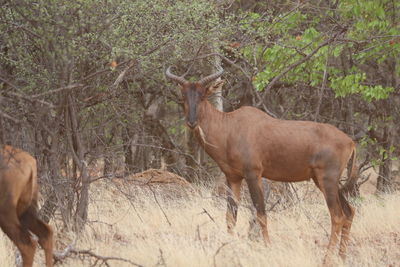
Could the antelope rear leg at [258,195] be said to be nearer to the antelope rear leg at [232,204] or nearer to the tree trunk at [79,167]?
the antelope rear leg at [232,204]

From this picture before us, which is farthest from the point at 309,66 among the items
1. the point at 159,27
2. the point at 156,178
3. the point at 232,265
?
the point at 232,265

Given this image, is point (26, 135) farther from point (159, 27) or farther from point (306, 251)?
point (306, 251)

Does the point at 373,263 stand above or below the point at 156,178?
above

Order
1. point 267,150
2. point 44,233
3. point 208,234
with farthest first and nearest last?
point 267,150 < point 208,234 < point 44,233

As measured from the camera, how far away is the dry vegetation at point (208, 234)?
326 inches

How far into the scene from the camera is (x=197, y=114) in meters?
10.5

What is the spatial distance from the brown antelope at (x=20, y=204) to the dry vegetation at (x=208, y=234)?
90 centimetres

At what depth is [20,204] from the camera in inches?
275

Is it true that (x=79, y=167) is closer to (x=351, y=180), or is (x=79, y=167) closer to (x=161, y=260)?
(x=161, y=260)

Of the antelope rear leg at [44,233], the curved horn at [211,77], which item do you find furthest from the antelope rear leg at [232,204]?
the antelope rear leg at [44,233]

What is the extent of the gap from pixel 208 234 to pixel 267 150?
55.8 inches

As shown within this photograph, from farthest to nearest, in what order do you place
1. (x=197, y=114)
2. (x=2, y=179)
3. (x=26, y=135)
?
(x=197, y=114), (x=26, y=135), (x=2, y=179)

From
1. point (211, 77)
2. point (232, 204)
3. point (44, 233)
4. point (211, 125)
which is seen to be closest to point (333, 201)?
point (232, 204)

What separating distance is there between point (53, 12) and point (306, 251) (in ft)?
13.2
